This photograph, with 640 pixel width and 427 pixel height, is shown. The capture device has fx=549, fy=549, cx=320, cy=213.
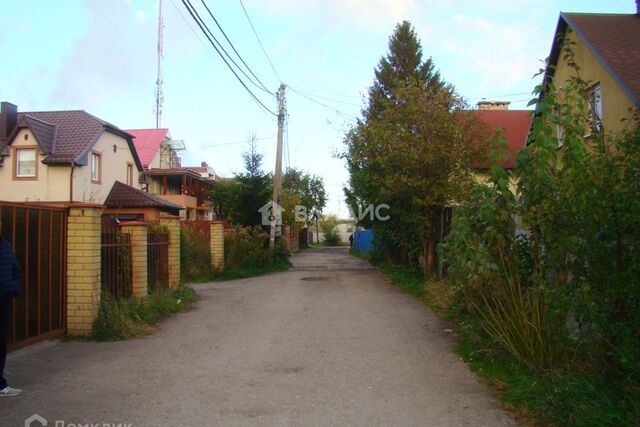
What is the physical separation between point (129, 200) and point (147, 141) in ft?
49.5

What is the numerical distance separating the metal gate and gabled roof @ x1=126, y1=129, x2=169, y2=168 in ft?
89.6

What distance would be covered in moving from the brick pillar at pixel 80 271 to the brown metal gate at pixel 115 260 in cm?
80

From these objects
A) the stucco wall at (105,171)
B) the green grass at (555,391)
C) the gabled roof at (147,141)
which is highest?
the gabled roof at (147,141)

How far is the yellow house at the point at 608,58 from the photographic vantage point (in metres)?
11.7

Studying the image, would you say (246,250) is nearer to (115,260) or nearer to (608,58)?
(115,260)

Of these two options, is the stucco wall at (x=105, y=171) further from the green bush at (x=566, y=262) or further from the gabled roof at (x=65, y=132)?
the green bush at (x=566, y=262)

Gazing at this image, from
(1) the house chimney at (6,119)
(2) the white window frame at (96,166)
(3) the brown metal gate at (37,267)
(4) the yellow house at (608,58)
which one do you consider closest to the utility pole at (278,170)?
(2) the white window frame at (96,166)

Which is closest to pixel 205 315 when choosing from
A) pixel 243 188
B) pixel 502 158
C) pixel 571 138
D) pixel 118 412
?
pixel 118 412

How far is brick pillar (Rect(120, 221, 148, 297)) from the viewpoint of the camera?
10.1 meters

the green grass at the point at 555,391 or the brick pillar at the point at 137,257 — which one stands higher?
the brick pillar at the point at 137,257

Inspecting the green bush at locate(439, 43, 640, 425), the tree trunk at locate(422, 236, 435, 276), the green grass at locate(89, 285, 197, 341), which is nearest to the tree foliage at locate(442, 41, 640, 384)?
the green bush at locate(439, 43, 640, 425)

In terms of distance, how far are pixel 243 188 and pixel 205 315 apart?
1247 centimetres

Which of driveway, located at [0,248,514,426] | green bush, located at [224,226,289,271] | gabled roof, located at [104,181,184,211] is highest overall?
gabled roof, located at [104,181,184,211]

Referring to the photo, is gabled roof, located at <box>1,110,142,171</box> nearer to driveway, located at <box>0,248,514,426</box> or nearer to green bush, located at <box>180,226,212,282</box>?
green bush, located at <box>180,226,212,282</box>
